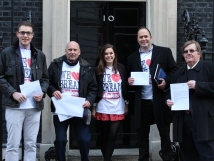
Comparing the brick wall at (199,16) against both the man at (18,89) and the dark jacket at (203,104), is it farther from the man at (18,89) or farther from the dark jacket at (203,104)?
the man at (18,89)

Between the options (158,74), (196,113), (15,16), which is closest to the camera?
(196,113)

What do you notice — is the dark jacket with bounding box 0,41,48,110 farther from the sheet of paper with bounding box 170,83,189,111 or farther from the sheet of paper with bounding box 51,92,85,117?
the sheet of paper with bounding box 170,83,189,111

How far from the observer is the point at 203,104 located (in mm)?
5738

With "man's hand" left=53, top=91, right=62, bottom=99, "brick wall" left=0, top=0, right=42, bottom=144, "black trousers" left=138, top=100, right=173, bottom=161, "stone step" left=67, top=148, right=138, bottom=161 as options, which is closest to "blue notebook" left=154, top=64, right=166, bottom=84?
"black trousers" left=138, top=100, right=173, bottom=161

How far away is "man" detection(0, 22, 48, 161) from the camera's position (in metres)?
5.94

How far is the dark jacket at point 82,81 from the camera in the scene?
645 cm

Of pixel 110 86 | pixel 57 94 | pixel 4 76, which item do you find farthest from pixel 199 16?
pixel 4 76

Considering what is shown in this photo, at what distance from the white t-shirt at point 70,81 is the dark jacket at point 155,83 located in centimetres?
84

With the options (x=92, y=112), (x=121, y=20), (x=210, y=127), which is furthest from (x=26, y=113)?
(x=121, y=20)

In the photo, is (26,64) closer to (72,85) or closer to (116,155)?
(72,85)

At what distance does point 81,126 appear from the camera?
6.46 meters

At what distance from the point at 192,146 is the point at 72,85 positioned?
1761 millimetres

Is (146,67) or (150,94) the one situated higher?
(146,67)

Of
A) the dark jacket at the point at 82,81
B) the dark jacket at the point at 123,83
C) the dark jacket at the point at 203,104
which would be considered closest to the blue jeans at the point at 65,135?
the dark jacket at the point at 82,81
